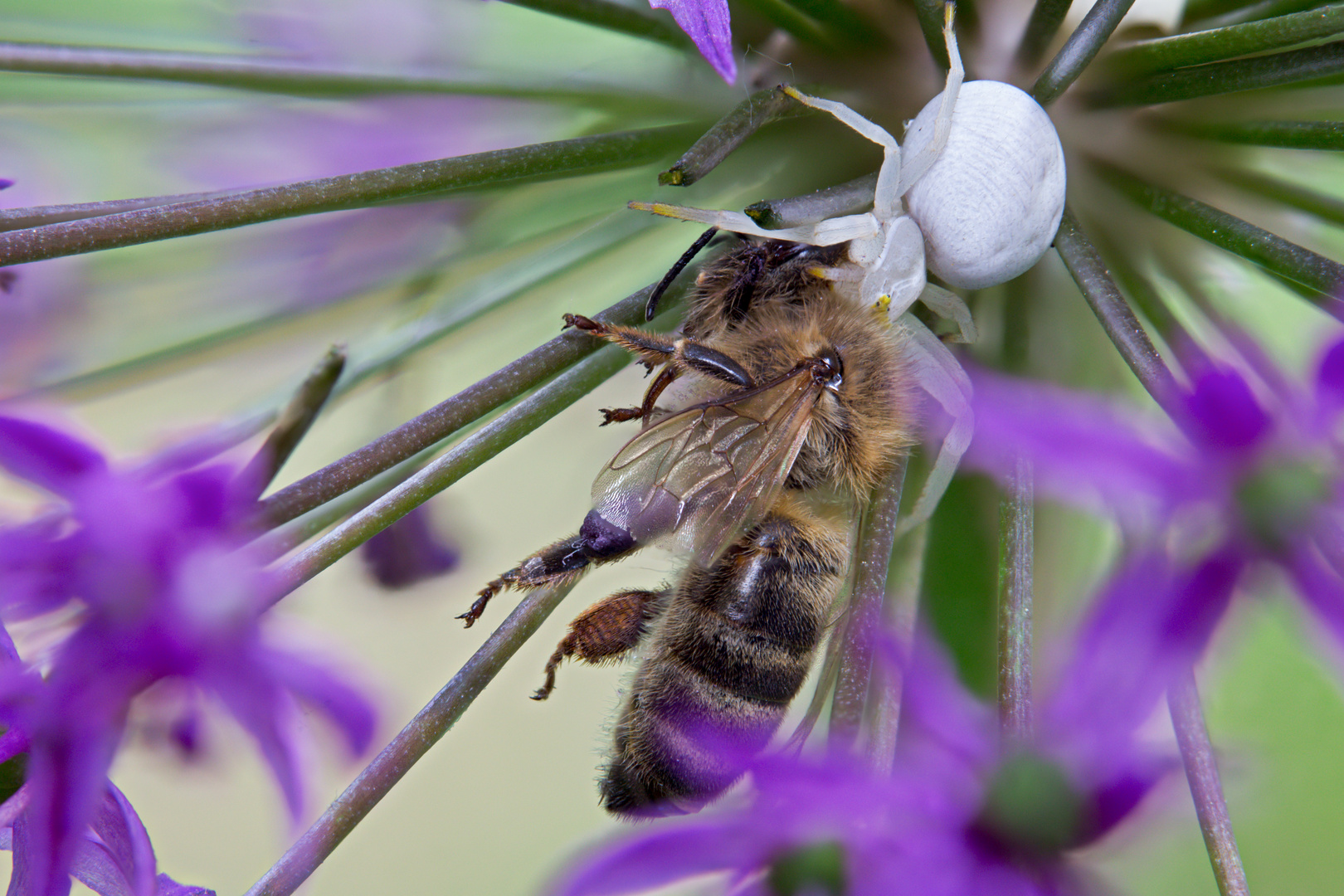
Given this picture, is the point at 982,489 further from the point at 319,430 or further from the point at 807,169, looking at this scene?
the point at 319,430

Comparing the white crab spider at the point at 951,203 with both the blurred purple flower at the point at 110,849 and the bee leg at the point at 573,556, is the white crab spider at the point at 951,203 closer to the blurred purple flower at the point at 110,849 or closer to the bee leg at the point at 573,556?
the bee leg at the point at 573,556

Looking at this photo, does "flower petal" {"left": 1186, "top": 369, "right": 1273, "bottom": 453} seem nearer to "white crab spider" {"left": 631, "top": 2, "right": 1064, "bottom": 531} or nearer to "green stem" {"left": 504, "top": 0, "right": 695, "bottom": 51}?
"white crab spider" {"left": 631, "top": 2, "right": 1064, "bottom": 531}

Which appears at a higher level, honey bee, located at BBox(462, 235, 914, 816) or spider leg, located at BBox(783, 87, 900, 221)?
spider leg, located at BBox(783, 87, 900, 221)

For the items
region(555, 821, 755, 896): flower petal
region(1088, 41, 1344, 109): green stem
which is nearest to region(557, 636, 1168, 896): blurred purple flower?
region(555, 821, 755, 896): flower petal

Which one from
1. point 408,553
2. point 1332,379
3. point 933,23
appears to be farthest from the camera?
point 408,553

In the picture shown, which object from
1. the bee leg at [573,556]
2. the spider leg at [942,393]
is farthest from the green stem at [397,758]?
the spider leg at [942,393]

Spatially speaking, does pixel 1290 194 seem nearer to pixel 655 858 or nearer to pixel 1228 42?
pixel 1228 42

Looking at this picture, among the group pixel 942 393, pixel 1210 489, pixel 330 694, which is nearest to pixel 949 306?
pixel 942 393
